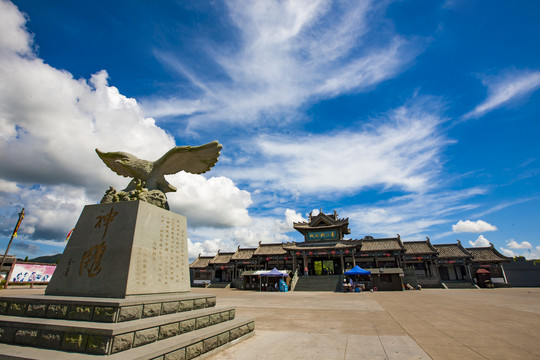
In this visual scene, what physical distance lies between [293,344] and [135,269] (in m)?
2.94

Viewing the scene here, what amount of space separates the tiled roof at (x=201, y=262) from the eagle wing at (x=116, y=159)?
35215 mm

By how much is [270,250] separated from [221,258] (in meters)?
8.49

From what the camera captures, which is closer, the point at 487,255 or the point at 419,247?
the point at 487,255

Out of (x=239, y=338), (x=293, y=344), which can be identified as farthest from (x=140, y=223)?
(x=293, y=344)

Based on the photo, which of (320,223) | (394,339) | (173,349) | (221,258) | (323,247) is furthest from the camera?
(221,258)

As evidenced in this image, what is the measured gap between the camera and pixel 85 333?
2.72 meters

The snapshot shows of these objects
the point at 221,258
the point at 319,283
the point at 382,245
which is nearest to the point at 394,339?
the point at 319,283

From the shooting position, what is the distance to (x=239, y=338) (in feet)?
15.0

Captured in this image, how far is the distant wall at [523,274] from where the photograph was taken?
1079 inches

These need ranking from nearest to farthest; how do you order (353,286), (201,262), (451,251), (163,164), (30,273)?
(163,164)
(353,286)
(30,273)
(451,251)
(201,262)

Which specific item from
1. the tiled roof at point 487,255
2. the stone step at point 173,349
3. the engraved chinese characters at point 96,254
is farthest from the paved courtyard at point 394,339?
the tiled roof at point 487,255

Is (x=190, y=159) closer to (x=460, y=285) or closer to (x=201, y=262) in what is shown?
(x=460, y=285)

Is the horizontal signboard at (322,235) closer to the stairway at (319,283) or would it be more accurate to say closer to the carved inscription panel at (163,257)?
the stairway at (319,283)

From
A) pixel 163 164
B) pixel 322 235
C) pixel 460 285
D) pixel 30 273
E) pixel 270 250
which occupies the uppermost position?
pixel 322 235
